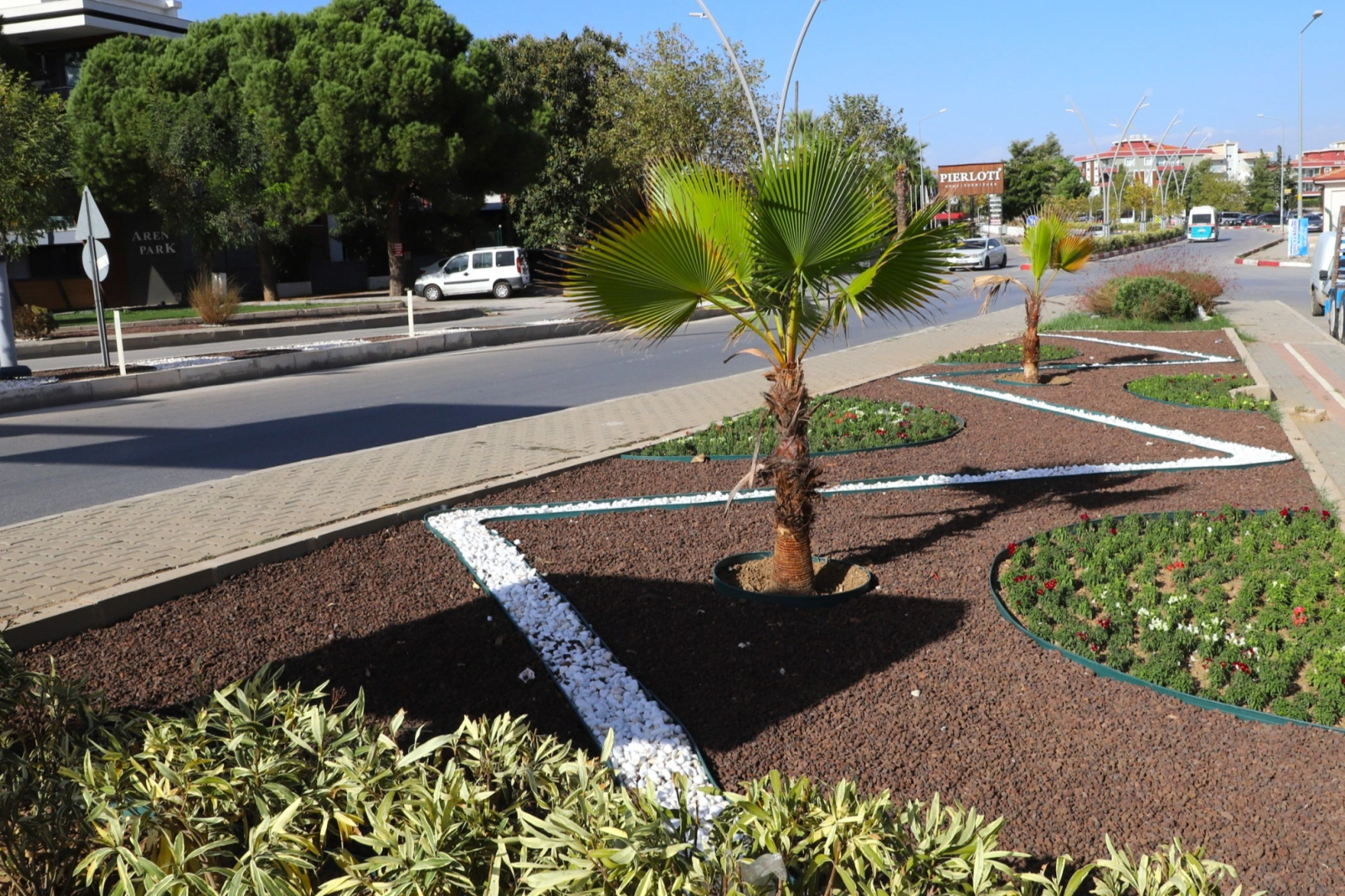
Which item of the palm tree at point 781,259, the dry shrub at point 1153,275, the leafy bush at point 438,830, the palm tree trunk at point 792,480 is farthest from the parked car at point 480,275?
the leafy bush at point 438,830

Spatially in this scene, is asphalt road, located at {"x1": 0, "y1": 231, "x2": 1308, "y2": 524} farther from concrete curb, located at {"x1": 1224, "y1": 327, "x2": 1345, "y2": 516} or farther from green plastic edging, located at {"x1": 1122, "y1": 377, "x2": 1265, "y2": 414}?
concrete curb, located at {"x1": 1224, "y1": 327, "x2": 1345, "y2": 516}

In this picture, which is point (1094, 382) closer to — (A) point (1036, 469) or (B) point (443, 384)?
(A) point (1036, 469)

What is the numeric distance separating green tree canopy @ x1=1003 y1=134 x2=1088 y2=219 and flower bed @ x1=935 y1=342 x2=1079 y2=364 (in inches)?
2657

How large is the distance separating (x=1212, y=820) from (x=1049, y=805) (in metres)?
0.48

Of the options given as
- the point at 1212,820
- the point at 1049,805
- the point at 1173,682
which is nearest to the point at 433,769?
the point at 1049,805

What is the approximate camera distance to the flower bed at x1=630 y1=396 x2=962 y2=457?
8.97 metres

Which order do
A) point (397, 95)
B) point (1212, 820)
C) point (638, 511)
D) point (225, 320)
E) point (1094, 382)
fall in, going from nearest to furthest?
point (1212, 820), point (638, 511), point (1094, 382), point (225, 320), point (397, 95)

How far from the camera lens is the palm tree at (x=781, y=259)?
4918 mm

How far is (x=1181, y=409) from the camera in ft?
34.3

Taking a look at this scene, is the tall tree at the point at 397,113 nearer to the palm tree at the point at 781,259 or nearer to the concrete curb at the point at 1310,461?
the concrete curb at the point at 1310,461

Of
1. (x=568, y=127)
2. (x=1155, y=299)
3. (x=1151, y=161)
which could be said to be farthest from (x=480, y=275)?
(x=1151, y=161)

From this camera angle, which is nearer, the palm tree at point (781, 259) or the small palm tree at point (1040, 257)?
the palm tree at point (781, 259)

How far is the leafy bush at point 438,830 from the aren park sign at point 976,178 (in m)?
60.2

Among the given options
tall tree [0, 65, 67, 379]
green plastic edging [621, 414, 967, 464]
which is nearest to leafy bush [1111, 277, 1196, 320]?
green plastic edging [621, 414, 967, 464]
